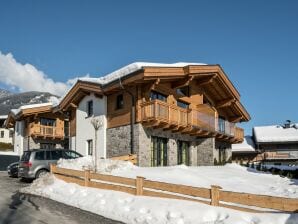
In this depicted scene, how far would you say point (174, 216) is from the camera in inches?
382

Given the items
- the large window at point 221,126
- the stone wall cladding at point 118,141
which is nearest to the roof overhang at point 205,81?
the large window at point 221,126

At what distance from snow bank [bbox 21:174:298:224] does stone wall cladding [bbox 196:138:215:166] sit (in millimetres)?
15102

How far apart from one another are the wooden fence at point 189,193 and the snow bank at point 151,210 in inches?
7.1

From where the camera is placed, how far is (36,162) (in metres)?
17.9

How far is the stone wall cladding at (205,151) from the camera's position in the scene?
2753 centimetres

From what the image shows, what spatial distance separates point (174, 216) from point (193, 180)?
7069mm

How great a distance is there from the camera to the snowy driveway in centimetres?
965

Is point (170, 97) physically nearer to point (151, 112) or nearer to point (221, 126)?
point (151, 112)

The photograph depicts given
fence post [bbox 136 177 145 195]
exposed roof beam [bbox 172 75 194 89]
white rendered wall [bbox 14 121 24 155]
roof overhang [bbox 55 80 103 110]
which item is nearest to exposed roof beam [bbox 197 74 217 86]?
exposed roof beam [bbox 172 75 194 89]

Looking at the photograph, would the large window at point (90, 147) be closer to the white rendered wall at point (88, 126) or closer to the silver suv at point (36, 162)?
the white rendered wall at point (88, 126)

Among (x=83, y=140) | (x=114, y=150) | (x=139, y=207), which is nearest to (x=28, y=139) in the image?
(x=83, y=140)

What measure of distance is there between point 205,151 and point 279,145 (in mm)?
25339

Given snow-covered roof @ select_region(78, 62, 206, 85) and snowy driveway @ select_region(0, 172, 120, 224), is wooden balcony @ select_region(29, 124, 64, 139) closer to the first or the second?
snow-covered roof @ select_region(78, 62, 206, 85)

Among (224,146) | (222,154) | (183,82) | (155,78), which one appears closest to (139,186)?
(155,78)
